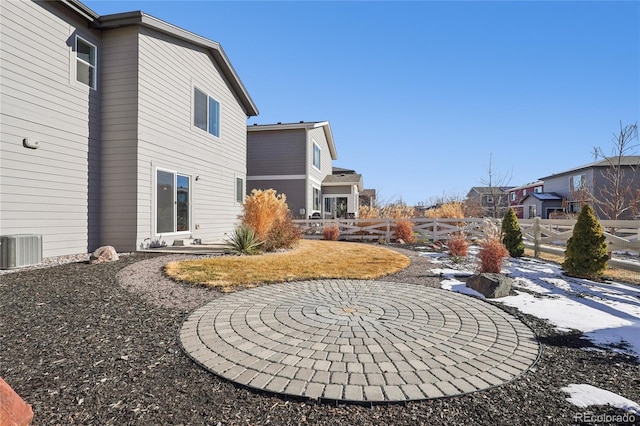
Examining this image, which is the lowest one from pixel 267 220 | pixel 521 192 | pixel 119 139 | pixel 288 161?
pixel 267 220

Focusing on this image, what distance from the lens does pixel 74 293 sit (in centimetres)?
476

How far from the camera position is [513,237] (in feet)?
32.6

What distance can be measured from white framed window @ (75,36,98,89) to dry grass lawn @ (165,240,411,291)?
5.75m

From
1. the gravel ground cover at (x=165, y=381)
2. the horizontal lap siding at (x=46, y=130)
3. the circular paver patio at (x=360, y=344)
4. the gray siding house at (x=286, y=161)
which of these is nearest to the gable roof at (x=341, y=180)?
the gray siding house at (x=286, y=161)

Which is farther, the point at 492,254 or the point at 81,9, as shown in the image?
the point at 81,9

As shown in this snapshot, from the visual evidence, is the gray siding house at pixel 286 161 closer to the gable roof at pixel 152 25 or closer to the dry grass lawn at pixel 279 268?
the gable roof at pixel 152 25

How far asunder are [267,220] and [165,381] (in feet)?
23.8

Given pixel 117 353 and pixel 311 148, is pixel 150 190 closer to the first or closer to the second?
pixel 117 353

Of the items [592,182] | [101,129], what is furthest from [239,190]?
[592,182]

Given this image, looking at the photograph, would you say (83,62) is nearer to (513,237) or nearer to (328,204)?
(513,237)

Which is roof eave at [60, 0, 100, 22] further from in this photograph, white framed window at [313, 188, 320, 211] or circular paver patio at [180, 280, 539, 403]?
white framed window at [313, 188, 320, 211]

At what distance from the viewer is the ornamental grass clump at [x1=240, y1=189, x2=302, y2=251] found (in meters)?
9.51

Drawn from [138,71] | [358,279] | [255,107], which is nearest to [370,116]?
[255,107]

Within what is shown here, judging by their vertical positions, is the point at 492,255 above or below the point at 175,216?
below
